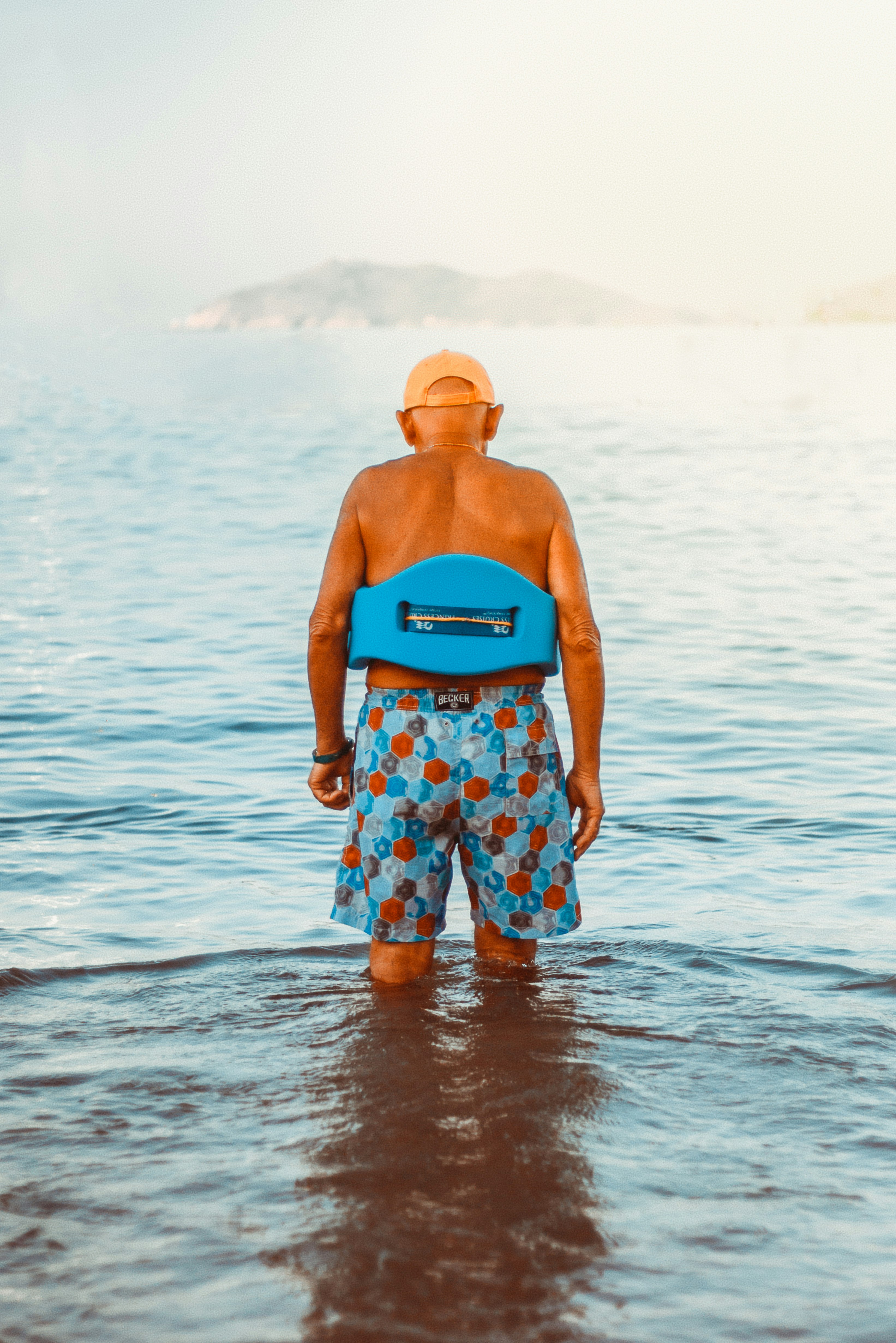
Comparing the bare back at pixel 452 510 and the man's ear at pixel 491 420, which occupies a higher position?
the man's ear at pixel 491 420

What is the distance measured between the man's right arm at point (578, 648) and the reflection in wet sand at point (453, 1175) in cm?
60

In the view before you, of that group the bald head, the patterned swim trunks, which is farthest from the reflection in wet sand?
the bald head

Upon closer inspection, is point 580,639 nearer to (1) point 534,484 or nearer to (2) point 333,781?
(1) point 534,484

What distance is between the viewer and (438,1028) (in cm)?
386

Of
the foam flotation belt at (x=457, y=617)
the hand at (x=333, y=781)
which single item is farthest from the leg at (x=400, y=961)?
the foam flotation belt at (x=457, y=617)

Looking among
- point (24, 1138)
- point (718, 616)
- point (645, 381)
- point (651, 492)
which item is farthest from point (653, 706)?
point (645, 381)

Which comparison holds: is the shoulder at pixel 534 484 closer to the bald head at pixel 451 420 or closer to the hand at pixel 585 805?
the bald head at pixel 451 420

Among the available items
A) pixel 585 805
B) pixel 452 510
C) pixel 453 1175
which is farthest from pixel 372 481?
pixel 453 1175

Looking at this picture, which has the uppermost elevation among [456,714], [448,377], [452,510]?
[448,377]

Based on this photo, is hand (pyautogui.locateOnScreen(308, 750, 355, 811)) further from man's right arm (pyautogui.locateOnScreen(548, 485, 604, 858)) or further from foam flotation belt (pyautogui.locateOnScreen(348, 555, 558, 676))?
man's right arm (pyautogui.locateOnScreen(548, 485, 604, 858))

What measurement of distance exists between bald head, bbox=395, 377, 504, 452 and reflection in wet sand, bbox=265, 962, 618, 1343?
4.98 feet

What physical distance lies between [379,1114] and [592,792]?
99cm

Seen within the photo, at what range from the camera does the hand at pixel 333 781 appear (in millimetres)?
3852

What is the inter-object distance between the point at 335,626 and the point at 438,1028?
1.12m
